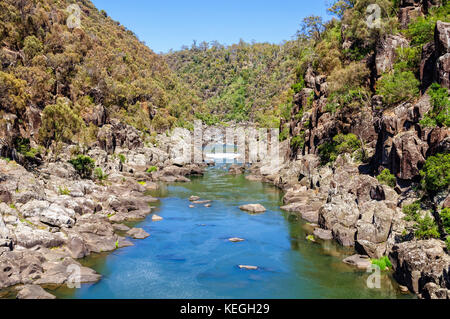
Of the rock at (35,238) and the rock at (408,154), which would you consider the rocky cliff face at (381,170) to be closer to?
the rock at (408,154)

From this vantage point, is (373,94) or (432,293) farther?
(373,94)

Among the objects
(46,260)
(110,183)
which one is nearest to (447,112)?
(46,260)

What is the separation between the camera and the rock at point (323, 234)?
3906 cm

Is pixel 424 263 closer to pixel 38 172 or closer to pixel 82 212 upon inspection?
pixel 82 212

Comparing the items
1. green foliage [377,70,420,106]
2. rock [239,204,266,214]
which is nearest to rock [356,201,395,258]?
green foliage [377,70,420,106]

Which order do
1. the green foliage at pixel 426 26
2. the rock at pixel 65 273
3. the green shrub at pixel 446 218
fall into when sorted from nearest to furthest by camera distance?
the rock at pixel 65 273
the green shrub at pixel 446 218
the green foliage at pixel 426 26

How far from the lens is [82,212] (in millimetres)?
41156

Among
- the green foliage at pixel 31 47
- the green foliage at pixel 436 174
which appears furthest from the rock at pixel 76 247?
the green foliage at pixel 31 47

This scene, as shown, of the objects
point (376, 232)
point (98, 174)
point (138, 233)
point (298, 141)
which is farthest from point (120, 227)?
point (298, 141)

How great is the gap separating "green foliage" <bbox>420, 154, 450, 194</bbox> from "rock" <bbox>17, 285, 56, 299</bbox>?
30.4 m

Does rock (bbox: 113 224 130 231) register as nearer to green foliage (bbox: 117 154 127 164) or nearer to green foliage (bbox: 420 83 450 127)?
green foliage (bbox: 420 83 450 127)

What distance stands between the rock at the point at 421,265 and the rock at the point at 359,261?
2.40m

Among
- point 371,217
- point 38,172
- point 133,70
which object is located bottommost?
point 371,217

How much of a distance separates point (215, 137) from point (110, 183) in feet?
299
